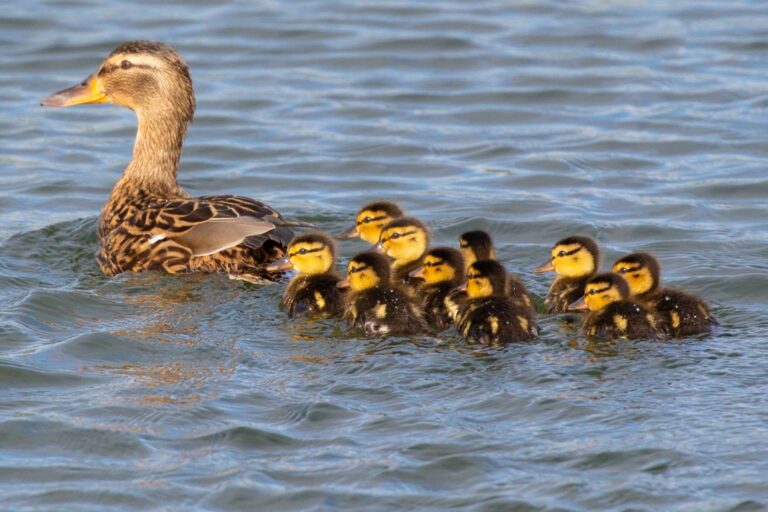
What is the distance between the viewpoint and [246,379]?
640 cm

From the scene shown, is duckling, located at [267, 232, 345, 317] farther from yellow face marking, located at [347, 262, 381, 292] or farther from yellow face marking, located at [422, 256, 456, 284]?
yellow face marking, located at [422, 256, 456, 284]

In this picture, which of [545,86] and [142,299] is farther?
[545,86]

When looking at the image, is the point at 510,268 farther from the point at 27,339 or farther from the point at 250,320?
the point at 27,339

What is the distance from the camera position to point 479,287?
6.97m

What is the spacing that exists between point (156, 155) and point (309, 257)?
1.83 m

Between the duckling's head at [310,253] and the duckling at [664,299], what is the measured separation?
1.47m

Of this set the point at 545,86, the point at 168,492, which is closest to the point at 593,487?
the point at 168,492

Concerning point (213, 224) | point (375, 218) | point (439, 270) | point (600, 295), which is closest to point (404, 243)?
point (439, 270)

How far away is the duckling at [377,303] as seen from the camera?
6914 millimetres

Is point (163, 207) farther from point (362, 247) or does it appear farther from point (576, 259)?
point (576, 259)

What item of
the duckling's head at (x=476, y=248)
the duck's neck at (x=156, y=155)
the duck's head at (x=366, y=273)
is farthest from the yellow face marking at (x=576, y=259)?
the duck's neck at (x=156, y=155)

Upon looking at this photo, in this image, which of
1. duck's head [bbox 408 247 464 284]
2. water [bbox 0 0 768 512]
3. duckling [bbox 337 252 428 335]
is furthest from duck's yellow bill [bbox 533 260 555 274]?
duckling [bbox 337 252 428 335]

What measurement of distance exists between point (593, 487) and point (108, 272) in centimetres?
372

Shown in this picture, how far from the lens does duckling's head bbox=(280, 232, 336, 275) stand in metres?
7.48
